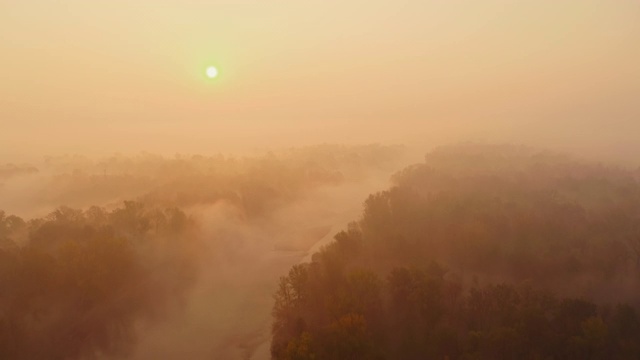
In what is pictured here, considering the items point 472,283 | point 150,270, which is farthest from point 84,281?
point 472,283

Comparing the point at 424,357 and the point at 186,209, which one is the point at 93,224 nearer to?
the point at 186,209

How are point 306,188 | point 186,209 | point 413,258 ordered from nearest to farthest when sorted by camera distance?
point 413,258 < point 186,209 < point 306,188

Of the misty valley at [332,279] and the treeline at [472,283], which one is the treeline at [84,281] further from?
the treeline at [472,283]

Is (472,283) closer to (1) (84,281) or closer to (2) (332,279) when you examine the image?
(2) (332,279)

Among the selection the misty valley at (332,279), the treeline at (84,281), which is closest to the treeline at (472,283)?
the misty valley at (332,279)

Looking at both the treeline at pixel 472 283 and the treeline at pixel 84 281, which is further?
the treeline at pixel 84 281

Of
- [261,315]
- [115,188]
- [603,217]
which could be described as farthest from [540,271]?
[115,188]
